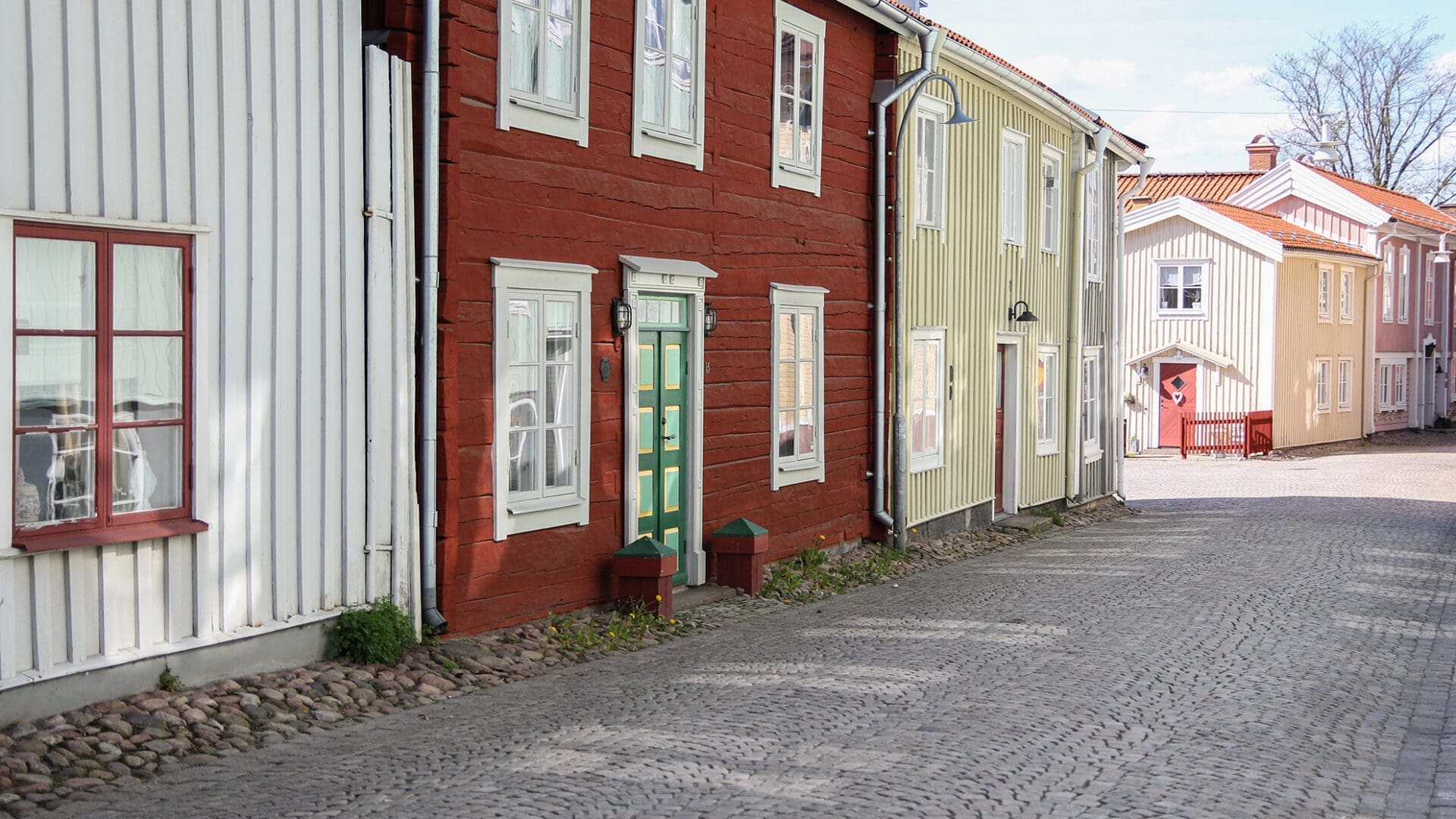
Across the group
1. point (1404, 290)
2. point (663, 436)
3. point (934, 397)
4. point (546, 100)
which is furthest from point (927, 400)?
point (1404, 290)

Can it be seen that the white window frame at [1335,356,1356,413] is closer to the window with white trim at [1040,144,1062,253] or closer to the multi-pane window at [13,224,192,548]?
the window with white trim at [1040,144,1062,253]

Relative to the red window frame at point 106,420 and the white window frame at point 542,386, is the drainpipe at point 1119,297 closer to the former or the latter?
the white window frame at point 542,386

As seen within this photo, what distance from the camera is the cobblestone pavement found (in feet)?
19.9

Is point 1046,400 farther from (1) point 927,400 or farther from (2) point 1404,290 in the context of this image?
(2) point 1404,290

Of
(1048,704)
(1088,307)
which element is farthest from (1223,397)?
(1048,704)

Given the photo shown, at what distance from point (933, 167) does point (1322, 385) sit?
24617mm

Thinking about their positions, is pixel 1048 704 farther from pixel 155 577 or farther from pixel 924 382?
pixel 924 382

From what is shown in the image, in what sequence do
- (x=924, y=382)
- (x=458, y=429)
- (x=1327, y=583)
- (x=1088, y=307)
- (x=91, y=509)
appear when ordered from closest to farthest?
(x=91, y=509)
(x=458, y=429)
(x=1327, y=583)
(x=924, y=382)
(x=1088, y=307)

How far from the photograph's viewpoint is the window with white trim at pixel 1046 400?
2003 centimetres

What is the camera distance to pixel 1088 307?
22141 millimetres

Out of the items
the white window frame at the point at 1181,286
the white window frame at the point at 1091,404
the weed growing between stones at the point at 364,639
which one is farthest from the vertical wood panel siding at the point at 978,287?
the white window frame at the point at 1181,286

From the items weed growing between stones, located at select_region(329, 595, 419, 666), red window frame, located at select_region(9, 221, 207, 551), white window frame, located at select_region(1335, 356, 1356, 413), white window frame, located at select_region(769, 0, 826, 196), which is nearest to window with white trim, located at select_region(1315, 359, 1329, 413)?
white window frame, located at select_region(1335, 356, 1356, 413)

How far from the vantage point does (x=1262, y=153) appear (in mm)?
45281

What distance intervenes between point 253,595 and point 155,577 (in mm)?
615
